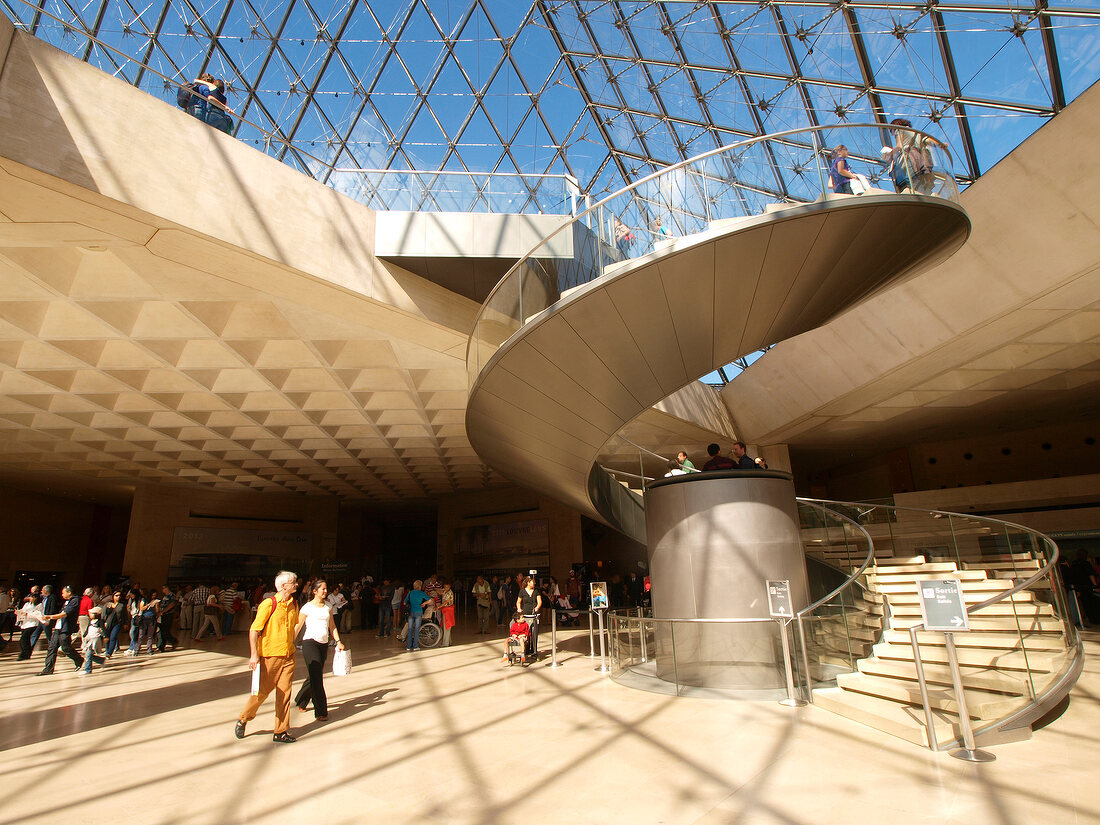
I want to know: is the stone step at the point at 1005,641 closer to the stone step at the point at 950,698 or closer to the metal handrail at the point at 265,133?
the stone step at the point at 950,698

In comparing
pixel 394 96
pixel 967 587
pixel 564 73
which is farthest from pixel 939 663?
pixel 394 96

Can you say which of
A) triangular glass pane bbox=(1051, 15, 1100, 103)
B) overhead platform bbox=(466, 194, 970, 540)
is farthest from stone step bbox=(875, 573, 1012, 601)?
triangular glass pane bbox=(1051, 15, 1100, 103)

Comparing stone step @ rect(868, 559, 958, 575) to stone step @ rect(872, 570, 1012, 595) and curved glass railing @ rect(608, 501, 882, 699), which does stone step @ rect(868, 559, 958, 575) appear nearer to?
stone step @ rect(872, 570, 1012, 595)

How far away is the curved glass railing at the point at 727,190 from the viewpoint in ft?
22.9

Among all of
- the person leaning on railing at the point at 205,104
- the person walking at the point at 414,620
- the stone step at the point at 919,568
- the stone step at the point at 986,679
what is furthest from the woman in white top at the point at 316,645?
the stone step at the point at 919,568

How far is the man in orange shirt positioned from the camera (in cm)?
574

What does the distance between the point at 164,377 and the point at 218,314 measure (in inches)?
167

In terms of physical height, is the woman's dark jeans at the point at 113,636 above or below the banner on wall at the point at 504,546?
below

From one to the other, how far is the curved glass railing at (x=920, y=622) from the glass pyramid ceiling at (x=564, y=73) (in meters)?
6.42

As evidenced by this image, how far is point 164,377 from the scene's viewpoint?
46.2 feet

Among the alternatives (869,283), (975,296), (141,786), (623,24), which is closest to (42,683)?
(141,786)

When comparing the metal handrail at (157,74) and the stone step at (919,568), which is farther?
the stone step at (919,568)

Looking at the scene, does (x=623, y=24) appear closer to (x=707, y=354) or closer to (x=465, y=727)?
(x=707, y=354)

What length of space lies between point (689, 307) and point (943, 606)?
13.0 ft
